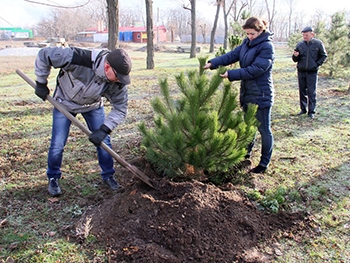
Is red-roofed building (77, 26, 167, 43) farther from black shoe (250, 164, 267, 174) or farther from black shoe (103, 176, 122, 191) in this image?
black shoe (103, 176, 122, 191)

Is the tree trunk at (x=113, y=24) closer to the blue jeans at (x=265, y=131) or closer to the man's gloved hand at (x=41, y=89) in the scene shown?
the man's gloved hand at (x=41, y=89)

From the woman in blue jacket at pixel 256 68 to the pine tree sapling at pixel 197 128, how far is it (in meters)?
0.24

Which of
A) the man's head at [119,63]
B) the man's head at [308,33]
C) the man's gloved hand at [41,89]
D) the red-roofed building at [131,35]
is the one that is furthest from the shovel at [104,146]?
the red-roofed building at [131,35]

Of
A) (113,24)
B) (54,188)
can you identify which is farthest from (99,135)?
(113,24)

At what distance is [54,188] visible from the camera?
3250 mm

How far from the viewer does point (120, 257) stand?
2.41m

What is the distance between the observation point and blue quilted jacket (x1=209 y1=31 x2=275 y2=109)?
3.22 metres

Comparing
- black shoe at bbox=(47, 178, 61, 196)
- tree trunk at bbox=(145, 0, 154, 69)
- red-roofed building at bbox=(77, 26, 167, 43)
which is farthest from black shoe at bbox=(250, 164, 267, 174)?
red-roofed building at bbox=(77, 26, 167, 43)

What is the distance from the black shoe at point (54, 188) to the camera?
3236 mm

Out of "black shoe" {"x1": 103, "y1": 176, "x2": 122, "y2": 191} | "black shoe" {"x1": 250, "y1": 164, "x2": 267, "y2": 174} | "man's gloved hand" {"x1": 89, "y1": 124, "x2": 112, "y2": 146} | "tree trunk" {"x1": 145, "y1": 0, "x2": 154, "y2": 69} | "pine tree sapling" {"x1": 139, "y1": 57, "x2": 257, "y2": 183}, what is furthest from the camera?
"tree trunk" {"x1": 145, "y1": 0, "x2": 154, "y2": 69}

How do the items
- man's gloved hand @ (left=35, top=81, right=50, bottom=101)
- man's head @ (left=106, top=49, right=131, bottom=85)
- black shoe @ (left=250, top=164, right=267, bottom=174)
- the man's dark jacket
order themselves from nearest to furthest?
man's head @ (left=106, top=49, right=131, bottom=85) → man's gloved hand @ (left=35, top=81, right=50, bottom=101) → black shoe @ (left=250, top=164, right=267, bottom=174) → the man's dark jacket

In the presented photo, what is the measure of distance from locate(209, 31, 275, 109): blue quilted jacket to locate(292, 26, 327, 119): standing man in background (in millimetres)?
2955

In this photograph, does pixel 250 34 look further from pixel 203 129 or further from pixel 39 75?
pixel 39 75

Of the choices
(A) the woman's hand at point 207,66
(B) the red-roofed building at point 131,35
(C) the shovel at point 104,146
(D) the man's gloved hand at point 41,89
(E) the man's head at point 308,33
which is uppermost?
(B) the red-roofed building at point 131,35
